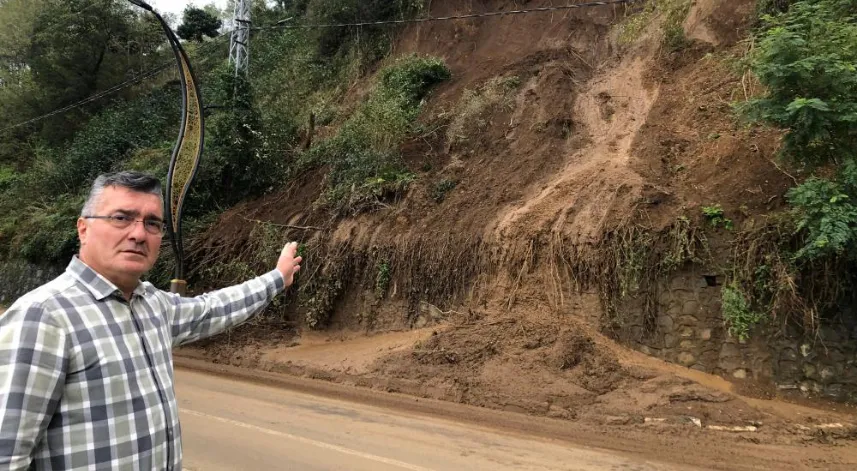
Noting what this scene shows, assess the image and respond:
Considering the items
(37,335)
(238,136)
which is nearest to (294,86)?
(238,136)

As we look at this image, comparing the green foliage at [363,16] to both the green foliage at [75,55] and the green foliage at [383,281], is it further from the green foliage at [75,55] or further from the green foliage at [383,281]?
the green foliage at [75,55]

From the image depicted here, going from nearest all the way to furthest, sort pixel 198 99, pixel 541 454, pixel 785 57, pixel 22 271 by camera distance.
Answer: pixel 541 454, pixel 785 57, pixel 198 99, pixel 22 271

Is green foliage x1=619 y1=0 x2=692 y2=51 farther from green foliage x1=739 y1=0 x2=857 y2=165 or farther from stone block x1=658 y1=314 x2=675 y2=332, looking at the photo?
stone block x1=658 y1=314 x2=675 y2=332

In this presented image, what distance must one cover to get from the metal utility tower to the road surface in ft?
40.3

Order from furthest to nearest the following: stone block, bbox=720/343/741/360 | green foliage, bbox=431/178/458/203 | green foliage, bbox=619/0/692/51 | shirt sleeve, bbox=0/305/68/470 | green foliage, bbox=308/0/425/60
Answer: green foliage, bbox=308/0/425/60 < green foliage, bbox=619/0/692/51 < green foliage, bbox=431/178/458/203 < stone block, bbox=720/343/741/360 < shirt sleeve, bbox=0/305/68/470

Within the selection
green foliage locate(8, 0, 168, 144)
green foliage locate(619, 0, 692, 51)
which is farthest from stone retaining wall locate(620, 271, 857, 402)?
green foliage locate(8, 0, 168, 144)

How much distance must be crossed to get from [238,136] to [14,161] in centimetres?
2414

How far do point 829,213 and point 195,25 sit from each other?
135 ft

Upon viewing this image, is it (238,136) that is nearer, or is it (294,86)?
(238,136)

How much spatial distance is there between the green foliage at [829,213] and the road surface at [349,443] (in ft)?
13.1

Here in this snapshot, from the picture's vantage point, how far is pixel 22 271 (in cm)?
2289

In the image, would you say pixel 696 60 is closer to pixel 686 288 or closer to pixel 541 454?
pixel 686 288

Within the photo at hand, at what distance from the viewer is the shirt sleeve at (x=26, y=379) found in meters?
1.49

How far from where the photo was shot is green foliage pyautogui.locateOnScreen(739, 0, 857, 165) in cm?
773
